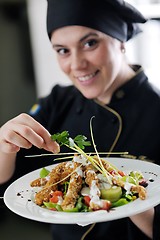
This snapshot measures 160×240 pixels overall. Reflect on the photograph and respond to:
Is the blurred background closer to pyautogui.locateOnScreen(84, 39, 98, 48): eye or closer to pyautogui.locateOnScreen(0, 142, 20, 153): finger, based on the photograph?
pyautogui.locateOnScreen(84, 39, 98, 48): eye

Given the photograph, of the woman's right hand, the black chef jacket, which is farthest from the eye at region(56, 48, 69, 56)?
the woman's right hand

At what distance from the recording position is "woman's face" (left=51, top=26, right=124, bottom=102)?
1.27 metres

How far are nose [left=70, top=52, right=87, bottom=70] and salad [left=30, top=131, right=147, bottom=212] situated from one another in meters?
0.36

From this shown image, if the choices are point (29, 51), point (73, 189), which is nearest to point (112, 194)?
point (73, 189)

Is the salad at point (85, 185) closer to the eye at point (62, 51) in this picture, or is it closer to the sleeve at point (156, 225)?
the sleeve at point (156, 225)

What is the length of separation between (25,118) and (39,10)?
63.1 inches

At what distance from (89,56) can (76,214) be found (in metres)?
0.60

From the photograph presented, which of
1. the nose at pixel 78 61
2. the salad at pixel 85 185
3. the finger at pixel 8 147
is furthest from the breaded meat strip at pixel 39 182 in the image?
the nose at pixel 78 61

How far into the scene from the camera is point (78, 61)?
1.29 metres

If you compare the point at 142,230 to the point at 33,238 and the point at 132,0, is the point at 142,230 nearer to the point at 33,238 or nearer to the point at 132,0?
the point at 33,238

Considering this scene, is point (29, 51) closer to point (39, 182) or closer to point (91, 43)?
point (91, 43)

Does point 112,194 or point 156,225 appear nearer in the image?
point 112,194

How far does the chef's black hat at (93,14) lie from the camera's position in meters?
1.26

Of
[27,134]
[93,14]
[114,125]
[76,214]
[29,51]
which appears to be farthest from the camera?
[29,51]
